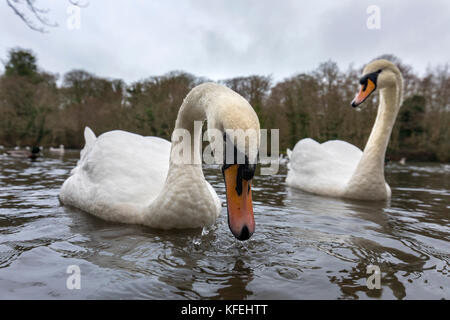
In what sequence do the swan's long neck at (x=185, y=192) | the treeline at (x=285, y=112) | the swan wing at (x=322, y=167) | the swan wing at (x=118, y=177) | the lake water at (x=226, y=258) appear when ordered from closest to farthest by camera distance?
the lake water at (x=226, y=258) < the swan's long neck at (x=185, y=192) < the swan wing at (x=118, y=177) < the swan wing at (x=322, y=167) < the treeline at (x=285, y=112)

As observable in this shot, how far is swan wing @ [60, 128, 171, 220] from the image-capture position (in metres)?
3.65

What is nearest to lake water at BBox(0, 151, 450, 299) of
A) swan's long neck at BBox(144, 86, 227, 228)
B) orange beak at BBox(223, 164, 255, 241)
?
swan's long neck at BBox(144, 86, 227, 228)

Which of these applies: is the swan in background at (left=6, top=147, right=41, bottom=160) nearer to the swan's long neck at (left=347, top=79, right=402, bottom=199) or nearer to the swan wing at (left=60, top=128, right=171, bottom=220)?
the swan wing at (left=60, top=128, right=171, bottom=220)

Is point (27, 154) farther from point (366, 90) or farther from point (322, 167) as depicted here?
point (366, 90)

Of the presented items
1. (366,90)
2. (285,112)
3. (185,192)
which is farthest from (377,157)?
(285,112)

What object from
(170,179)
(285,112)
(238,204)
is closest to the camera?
(238,204)

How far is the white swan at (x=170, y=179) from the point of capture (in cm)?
215

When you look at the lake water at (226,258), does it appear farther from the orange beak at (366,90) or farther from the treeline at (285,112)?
the treeline at (285,112)

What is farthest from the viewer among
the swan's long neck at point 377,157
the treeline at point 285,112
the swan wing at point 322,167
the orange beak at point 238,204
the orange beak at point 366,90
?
the treeline at point 285,112

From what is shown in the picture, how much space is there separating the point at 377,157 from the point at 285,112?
2246 centimetres

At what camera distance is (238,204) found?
7.19 feet

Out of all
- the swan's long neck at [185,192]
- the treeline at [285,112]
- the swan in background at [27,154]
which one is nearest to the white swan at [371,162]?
the swan's long neck at [185,192]

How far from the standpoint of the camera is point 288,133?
26500mm

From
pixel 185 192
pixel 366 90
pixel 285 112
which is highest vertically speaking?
pixel 285 112
